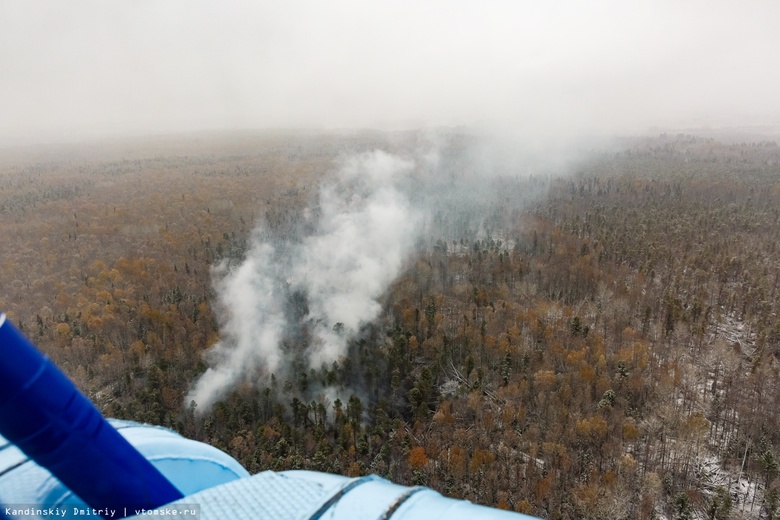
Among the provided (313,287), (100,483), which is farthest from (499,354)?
(100,483)

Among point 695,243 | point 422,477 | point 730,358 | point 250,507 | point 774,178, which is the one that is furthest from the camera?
point 774,178

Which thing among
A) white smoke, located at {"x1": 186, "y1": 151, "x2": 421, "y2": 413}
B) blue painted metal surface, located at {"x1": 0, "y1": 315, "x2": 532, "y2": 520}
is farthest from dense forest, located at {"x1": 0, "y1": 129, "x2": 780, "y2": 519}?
blue painted metal surface, located at {"x1": 0, "y1": 315, "x2": 532, "y2": 520}

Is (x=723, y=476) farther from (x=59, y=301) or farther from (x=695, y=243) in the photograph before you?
(x=59, y=301)

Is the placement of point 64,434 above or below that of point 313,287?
above

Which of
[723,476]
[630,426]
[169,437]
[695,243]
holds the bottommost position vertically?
[723,476]

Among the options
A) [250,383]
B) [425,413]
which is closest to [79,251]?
[250,383]

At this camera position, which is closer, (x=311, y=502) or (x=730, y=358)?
(x=311, y=502)

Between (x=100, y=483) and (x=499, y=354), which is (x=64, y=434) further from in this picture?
(x=499, y=354)
